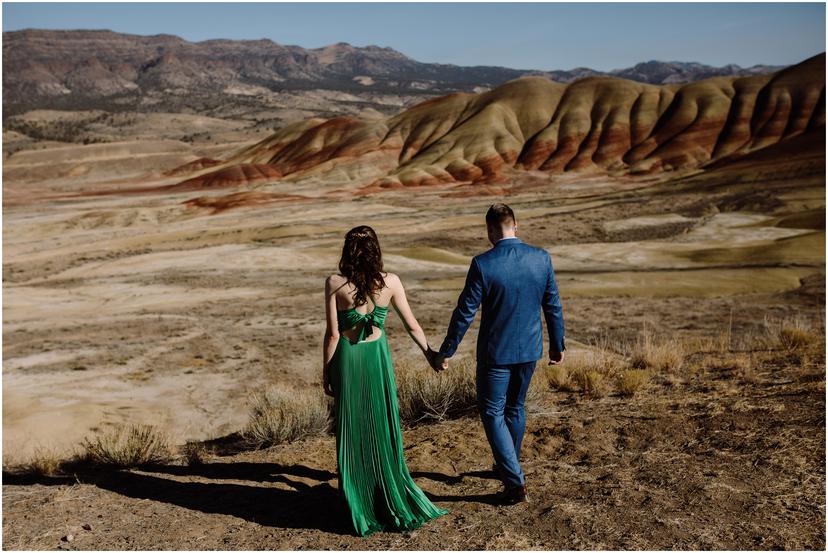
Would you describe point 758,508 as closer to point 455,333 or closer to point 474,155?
point 455,333

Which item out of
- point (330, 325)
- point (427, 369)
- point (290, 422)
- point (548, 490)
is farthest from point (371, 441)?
point (427, 369)

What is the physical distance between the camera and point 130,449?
6551mm

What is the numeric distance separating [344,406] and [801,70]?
292 ft

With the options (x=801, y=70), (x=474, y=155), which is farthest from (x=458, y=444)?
(x=801, y=70)

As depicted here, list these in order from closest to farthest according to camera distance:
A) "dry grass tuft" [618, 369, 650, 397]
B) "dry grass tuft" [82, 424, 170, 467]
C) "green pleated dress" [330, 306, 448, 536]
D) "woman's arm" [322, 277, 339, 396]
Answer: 1. "woman's arm" [322, 277, 339, 396]
2. "green pleated dress" [330, 306, 448, 536]
3. "dry grass tuft" [82, 424, 170, 467]
4. "dry grass tuft" [618, 369, 650, 397]

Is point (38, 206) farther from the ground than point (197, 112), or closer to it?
closer to it

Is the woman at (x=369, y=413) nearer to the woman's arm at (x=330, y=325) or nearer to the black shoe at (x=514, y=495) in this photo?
the woman's arm at (x=330, y=325)

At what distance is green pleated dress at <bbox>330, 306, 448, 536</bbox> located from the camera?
14.7ft

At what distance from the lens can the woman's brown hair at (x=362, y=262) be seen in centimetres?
426

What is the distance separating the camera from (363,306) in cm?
438

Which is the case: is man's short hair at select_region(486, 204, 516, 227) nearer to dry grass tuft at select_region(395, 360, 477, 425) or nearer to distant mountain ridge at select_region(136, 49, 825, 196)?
dry grass tuft at select_region(395, 360, 477, 425)

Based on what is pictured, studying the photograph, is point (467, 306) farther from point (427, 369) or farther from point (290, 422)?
point (427, 369)

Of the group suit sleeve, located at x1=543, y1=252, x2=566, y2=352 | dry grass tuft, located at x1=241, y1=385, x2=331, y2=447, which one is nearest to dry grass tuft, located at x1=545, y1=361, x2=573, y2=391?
dry grass tuft, located at x1=241, y1=385, x2=331, y2=447

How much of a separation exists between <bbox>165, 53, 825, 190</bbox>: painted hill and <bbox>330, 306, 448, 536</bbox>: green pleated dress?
206 ft
